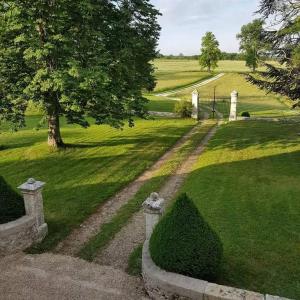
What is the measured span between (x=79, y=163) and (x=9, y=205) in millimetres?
9632

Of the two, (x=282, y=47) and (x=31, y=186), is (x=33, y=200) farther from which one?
(x=282, y=47)

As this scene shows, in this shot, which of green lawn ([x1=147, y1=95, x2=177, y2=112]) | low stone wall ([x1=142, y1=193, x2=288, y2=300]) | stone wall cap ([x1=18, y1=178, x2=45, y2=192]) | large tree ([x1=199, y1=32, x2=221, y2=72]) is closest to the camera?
low stone wall ([x1=142, y1=193, x2=288, y2=300])

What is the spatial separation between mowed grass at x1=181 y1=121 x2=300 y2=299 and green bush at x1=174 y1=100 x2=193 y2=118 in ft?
41.1

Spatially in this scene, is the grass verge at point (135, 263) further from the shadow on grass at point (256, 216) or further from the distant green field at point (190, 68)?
the distant green field at point (190, 68)

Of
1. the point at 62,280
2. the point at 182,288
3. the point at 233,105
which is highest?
the point at 233,105

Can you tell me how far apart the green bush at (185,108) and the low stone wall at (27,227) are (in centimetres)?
2891

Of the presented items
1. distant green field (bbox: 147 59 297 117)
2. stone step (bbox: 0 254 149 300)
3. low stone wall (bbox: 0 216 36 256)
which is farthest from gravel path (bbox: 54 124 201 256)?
distant green field (bbox: 147 59 297 117)

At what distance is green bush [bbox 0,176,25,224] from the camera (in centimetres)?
1074

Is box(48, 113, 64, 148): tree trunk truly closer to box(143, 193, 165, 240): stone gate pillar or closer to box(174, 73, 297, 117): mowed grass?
box(143, 193, 165, 240): stone gate pillar

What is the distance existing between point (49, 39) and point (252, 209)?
12977 millimetres

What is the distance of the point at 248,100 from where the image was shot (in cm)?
5822

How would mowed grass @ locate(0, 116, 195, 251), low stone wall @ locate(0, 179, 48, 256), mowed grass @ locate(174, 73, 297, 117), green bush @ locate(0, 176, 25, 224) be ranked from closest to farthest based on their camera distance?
low stone wall @ locate(0, 179, 48, 256) → green bush @ locate(0, 176, 25, 224) → mowed grass @ locate(0, 116, 195, 251) → mowed grass @ locate(174, 73, 297, 117)

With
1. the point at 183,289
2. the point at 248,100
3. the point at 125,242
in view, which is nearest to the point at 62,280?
the point at 125,242

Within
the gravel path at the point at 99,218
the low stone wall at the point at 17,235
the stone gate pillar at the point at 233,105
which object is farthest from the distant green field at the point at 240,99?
the low stone wall at the point at 17,235
